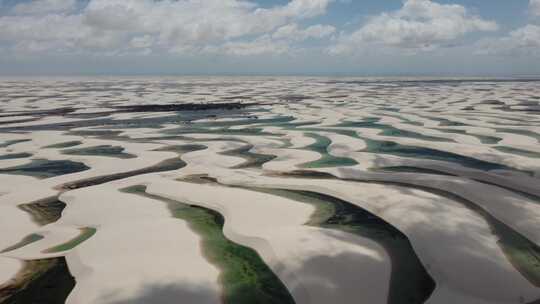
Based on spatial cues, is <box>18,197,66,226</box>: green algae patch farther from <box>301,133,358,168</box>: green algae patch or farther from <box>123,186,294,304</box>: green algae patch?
<box>301,133,358,168</box>: green algae patch

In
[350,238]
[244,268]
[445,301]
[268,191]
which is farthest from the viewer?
[268,191]

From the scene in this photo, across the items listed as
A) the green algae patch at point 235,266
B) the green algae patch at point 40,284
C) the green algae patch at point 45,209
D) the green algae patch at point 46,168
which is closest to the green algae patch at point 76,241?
the green algae patch at point 40,284

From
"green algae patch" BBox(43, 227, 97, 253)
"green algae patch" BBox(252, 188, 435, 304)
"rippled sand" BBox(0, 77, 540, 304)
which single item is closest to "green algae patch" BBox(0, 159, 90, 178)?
"rippled sand" BBox(0, 77, 540, 304)

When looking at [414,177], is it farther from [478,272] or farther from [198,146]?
[198,146]

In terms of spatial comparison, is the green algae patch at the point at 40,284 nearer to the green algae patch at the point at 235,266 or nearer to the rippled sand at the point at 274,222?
the rippled sand at the point at 274,222

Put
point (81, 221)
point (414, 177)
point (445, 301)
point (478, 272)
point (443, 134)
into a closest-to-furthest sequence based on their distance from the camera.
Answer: point (445, 301)
point (478, 272)
point (81, 221)
point (414, 177)
point (443, 134)

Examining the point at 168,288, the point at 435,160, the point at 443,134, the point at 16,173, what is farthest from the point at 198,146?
the point at 168,288
